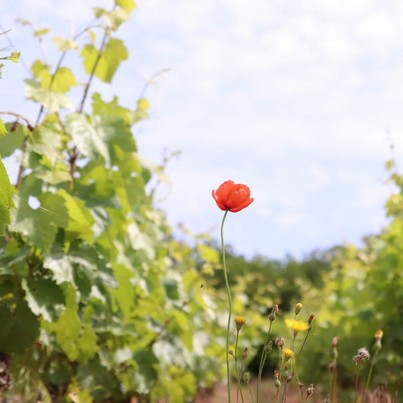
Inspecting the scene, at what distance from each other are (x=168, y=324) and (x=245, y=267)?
1426 cm

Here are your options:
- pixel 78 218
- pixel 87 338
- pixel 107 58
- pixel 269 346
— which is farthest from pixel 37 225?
pixel 107 58

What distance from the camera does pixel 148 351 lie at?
449 cm

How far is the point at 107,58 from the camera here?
149 inches

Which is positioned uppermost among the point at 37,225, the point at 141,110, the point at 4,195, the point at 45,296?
the point at 141,110

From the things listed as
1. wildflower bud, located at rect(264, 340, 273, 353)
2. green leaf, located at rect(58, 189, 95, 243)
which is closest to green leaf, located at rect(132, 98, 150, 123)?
green leaf, located at rect(58, 189, 95, 243)

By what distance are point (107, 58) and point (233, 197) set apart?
193 cm

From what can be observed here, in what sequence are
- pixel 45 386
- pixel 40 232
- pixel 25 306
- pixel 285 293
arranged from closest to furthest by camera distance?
pixel 40 232 < pixel 25 306 < pixel 45 386 < pixel 285 293

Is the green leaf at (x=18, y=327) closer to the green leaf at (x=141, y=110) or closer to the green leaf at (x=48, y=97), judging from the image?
the green leaf at (x=48, y=97)

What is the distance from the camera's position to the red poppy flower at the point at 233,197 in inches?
81.7

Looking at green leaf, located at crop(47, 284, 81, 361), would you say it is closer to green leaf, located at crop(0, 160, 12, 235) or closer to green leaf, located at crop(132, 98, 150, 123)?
green leaf, located at crop(0, 160, 12, 235)

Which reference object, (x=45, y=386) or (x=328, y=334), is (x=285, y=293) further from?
(x=45, y=386)

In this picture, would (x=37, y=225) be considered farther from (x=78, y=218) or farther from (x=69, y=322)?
(x=69, y=322)

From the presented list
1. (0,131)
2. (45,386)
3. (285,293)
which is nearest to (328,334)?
(45,386)

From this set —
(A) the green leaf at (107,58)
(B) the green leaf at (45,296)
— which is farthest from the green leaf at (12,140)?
(A) the green leaf at (107,58)
